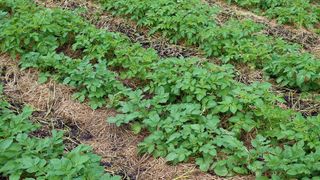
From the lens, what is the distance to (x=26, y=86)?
12.3ft

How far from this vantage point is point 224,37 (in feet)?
14.1

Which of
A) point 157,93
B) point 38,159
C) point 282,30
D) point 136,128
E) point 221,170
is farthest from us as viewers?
point 282,30

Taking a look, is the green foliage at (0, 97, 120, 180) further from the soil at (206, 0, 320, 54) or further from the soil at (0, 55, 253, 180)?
the soil at (206, 0, 320, 54)

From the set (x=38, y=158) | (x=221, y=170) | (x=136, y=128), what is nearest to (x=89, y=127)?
(x=136, y=128)

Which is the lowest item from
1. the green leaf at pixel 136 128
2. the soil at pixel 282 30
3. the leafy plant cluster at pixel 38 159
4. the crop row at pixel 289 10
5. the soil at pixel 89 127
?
the soil at pixel 89 127

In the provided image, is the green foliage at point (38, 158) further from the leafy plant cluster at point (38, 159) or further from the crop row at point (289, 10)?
the crop row at point (289, 10)

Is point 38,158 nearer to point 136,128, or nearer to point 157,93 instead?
point 136,128

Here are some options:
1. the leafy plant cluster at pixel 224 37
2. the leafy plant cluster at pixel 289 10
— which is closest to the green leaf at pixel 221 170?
the leafy plant cluster at pixel 224 37

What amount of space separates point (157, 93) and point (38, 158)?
4.27 ft

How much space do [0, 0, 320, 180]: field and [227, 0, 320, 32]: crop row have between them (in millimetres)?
24

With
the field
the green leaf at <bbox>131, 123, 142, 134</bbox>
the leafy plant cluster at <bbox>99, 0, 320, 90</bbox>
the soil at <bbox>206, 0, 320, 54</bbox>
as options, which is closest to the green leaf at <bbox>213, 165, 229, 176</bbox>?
the field

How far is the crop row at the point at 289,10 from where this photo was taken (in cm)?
511

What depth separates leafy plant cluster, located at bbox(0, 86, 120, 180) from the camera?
237 centimetres

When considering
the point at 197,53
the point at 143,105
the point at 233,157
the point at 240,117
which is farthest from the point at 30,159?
Answer: the point at 197,53
